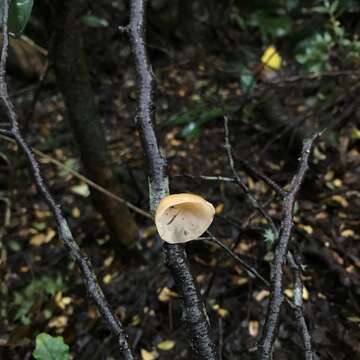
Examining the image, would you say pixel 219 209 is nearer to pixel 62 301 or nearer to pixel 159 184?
pixel 62 301

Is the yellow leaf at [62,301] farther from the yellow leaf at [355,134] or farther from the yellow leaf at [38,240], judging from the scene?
the yellow leaf at [355,134]

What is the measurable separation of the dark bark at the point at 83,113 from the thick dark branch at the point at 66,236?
401mm

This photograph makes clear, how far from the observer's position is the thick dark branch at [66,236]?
95cm

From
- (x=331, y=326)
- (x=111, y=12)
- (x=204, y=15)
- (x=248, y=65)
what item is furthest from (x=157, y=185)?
(x=204, y=15)

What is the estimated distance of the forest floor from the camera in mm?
1609

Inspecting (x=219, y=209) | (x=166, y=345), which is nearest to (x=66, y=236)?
(x=166, y=345)

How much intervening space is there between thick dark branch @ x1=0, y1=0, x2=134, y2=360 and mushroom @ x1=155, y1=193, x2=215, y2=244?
0.69ft

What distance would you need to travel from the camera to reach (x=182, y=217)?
3.19 feet

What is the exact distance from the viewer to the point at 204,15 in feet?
12.4

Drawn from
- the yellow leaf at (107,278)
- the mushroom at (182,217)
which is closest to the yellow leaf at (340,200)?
the yellow leaf at (107,278)

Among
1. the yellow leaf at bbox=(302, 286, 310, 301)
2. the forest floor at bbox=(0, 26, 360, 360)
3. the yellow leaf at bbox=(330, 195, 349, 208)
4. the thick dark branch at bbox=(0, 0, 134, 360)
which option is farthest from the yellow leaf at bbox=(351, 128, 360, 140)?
the thick dark branch at bbox=(0, 0, 134, 360)

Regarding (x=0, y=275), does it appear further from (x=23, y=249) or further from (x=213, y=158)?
(x=213, y=158)

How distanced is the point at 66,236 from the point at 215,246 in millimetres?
997

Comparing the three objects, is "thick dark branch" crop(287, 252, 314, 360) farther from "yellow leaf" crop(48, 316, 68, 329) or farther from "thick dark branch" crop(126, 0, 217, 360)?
"yellow leaf" crop(48, 316, 68, 329)
